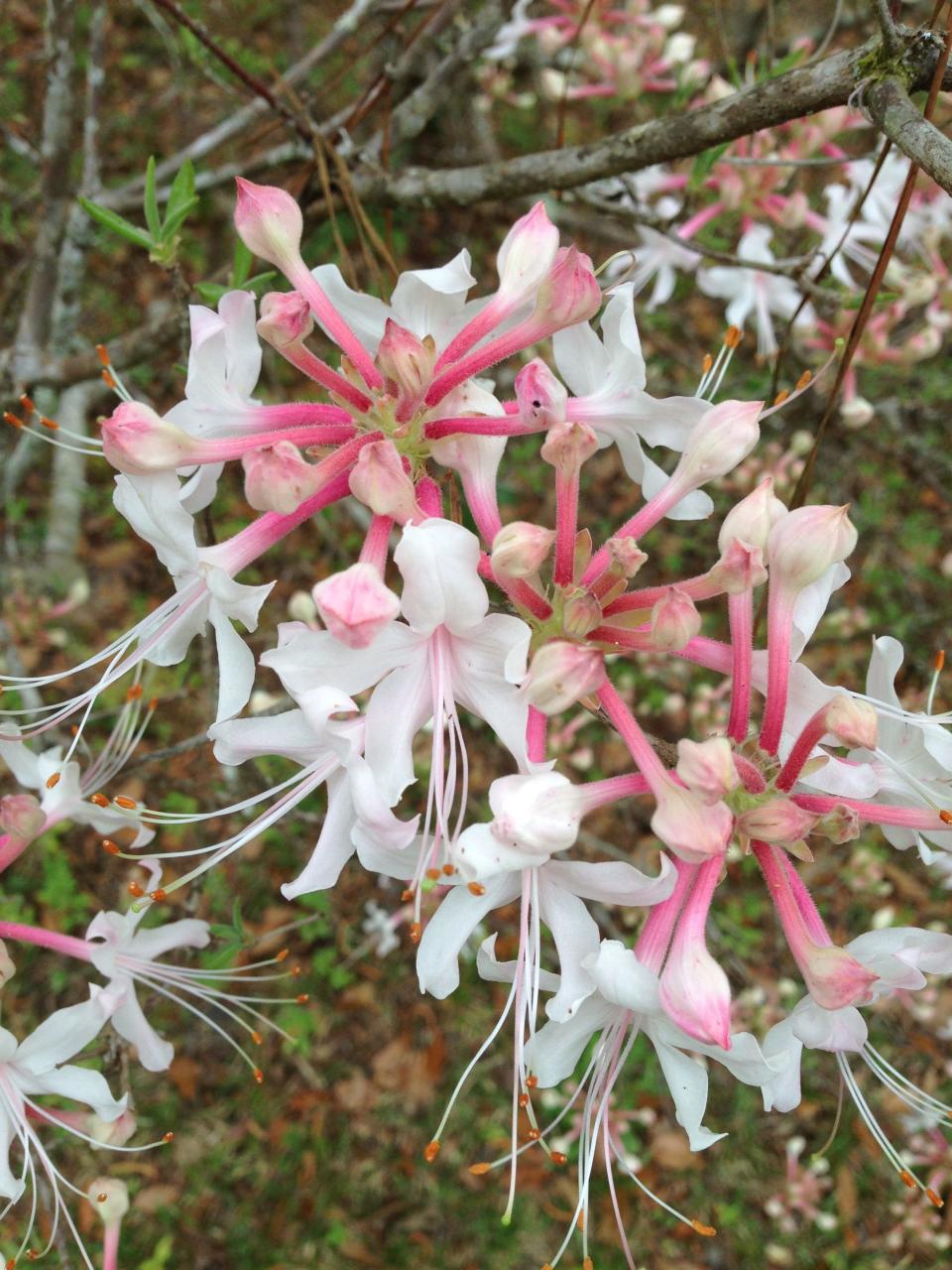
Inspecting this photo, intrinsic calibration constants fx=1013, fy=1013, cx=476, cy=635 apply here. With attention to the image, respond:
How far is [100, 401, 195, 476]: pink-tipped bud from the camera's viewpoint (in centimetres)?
127

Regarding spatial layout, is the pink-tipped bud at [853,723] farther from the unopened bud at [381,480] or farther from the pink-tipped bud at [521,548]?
the unopened bud at [381,480]

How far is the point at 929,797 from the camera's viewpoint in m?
1.40

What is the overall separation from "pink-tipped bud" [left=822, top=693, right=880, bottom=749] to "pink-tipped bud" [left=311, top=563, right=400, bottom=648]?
22.0 inches

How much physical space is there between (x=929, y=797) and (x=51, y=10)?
263 centimetres

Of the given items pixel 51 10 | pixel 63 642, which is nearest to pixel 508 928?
pixel 63 642

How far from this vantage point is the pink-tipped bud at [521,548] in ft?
4.04

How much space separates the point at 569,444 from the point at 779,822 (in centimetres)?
55

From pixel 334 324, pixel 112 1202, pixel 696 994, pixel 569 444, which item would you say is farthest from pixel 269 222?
pixel 112 1202

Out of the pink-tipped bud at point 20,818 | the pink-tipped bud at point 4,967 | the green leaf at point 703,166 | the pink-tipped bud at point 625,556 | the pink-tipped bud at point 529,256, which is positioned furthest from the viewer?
the green leaf at point 703,166

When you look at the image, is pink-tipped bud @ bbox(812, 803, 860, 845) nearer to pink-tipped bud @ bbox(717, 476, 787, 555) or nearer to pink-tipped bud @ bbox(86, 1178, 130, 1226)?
pink-tipped bud @ bbox(717, 476, 787, 555)

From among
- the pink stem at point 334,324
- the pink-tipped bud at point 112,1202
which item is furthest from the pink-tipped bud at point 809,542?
the pink-tipped bud at point 112,1202

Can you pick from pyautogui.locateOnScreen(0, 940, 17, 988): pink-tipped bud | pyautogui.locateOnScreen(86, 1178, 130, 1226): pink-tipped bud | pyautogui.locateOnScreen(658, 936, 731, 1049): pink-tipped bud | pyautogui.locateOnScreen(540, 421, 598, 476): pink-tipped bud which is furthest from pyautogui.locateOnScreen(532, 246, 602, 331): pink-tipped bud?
pyautogui.locateOnScreen(86, 1178, 130, 1226): pink-tipped bud

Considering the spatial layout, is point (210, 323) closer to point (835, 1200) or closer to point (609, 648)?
point (609, 648)

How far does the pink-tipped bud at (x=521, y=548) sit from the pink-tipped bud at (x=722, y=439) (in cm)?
27
